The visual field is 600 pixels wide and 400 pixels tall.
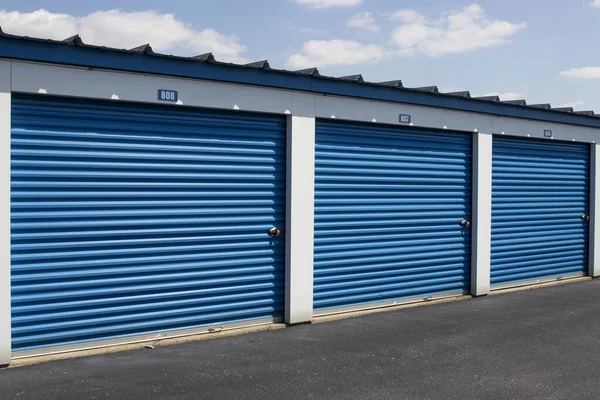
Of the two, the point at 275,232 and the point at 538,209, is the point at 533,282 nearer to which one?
Answer: the point at 538,209

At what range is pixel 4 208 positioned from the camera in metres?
6.80

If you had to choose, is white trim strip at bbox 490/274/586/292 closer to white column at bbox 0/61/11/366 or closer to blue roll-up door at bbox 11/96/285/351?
blue roll-up door at bbox 11/96/285/351

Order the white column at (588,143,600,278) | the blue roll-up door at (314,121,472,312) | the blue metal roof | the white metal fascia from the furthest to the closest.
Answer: the white column at (588,143,600,278), the blue roll-up door at (314,121,472,312), the white metal fascia, the blue metal roof

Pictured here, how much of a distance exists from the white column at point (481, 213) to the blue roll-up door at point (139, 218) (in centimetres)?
409

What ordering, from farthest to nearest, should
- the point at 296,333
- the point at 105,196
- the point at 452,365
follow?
1. the point at 296,333
2. the point at 105,196
3. the point at 452,365

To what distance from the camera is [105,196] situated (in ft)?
25.0

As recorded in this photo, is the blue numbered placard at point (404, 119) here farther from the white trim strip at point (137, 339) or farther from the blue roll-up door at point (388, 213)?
the white trim strip at point (137, 339)

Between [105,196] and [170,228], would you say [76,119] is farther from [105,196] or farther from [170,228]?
[170,228]

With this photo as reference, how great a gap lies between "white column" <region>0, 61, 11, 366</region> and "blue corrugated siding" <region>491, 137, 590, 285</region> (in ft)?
26.9

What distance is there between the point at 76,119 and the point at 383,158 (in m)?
4.66

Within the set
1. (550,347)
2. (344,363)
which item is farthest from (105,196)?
A: (550,347)

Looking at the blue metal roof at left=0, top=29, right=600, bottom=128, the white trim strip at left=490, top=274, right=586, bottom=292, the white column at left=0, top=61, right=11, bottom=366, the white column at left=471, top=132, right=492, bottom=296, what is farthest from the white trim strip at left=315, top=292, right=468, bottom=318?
the white column at left=0, top=61, right=11, bottom=366

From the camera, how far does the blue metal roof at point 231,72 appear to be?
6.96 m

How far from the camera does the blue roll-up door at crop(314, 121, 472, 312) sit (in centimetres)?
966
